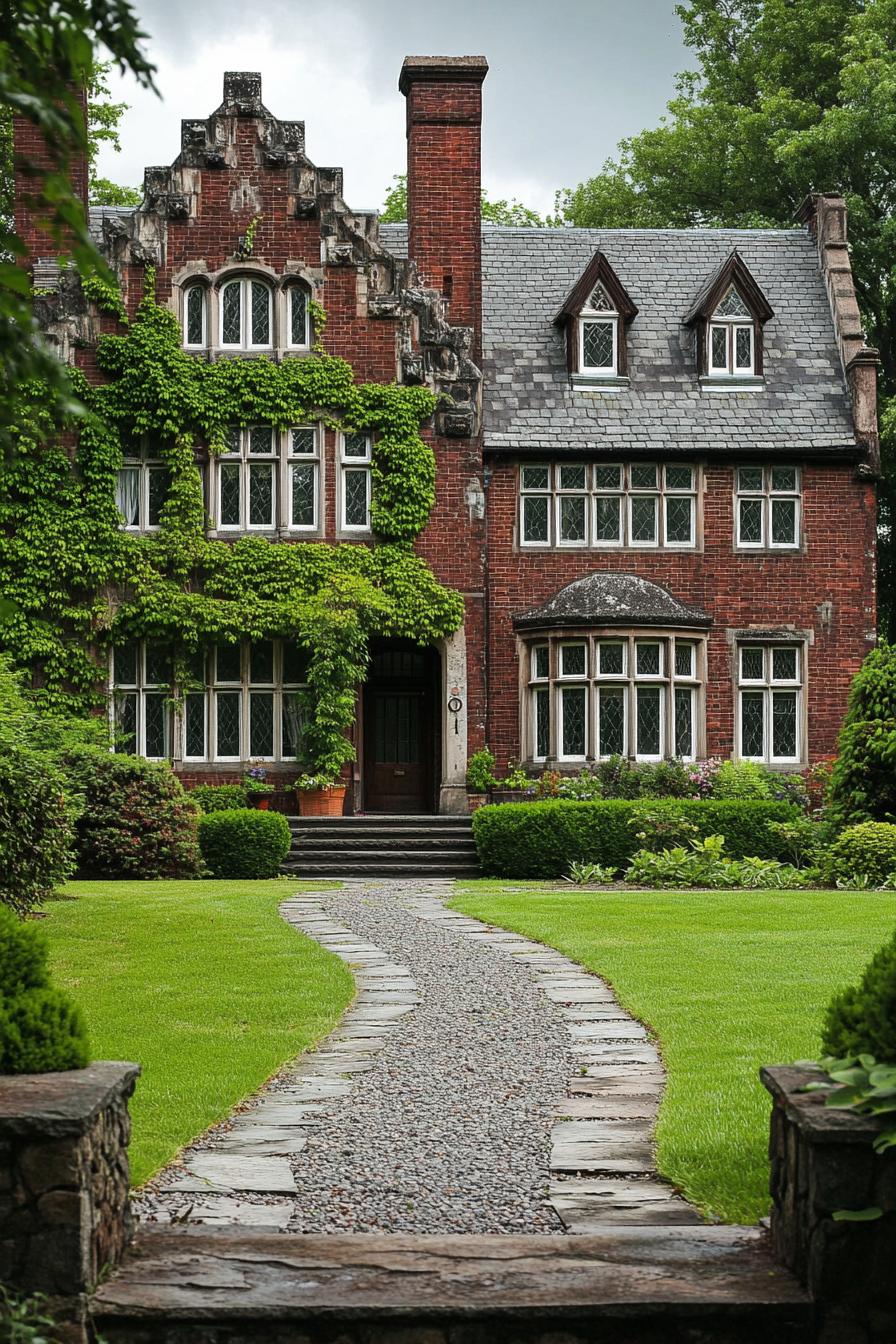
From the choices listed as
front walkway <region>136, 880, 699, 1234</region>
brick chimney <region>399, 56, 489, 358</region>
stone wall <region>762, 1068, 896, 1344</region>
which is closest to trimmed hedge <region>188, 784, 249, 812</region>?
brick chimney <region>399, 56, 489, 358</region>

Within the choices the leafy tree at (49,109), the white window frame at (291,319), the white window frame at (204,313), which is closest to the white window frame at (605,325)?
the white window frame at (291,319)

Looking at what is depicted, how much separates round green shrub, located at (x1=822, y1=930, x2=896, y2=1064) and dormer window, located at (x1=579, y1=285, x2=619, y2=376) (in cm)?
2187

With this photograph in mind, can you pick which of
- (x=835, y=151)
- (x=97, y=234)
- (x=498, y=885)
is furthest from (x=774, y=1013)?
→ (x=835, y=151)

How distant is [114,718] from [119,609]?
1.67 metres

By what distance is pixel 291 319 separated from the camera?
982 inches

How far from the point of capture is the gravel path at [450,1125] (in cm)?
575

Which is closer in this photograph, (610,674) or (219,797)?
(219,797)

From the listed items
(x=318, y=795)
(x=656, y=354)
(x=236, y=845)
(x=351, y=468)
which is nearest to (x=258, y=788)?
(x=318, y=795)

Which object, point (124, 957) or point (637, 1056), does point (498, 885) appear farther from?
point (637, 1056)

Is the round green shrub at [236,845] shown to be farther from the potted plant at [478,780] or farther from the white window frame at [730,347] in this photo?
the white window frame at [730,347]

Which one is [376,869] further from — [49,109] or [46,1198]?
[49,109]

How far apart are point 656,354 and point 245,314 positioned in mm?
6913

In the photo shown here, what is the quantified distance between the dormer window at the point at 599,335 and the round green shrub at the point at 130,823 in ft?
35.6

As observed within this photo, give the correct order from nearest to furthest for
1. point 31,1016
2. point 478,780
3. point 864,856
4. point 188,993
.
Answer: point 31,1016 → point 188,993 → point 864,856 → point 478,780
